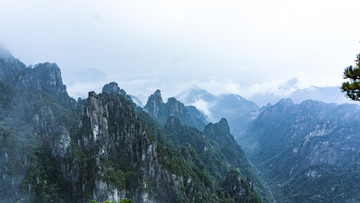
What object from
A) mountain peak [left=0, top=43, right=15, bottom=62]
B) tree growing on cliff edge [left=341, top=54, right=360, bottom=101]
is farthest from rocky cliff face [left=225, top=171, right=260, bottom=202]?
mountain peak [left=0, top=43, right=15, bottom=62]

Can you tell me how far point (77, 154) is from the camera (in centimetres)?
8056

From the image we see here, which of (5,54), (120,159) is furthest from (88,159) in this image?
(5,54)

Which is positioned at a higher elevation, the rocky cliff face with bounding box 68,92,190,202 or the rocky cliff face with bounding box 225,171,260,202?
the rocky cliff face with bounding box 68,92,190,202

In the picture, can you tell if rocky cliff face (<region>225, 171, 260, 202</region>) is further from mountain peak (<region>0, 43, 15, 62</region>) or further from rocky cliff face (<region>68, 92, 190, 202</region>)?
mountain peak (<region>0, 43, 15, 62</region>)

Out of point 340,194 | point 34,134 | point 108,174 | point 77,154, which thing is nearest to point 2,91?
point 34,134

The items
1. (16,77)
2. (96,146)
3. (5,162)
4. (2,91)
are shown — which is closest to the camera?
(5,162)

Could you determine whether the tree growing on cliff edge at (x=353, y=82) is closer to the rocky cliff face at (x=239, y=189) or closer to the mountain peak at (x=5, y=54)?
the rocky cliff face at (x=239, y=189)

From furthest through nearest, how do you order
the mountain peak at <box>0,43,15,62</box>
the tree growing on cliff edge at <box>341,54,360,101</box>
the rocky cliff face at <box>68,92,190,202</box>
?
the mountain peak at <box>0,43,15,62</box> → the rocky cliff face at <box>68,92,190,202</box> → the tree growing on cliff edge at <box>341,54,360,101</box>

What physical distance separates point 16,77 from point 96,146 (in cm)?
11542

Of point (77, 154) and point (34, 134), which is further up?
point (34, 134)

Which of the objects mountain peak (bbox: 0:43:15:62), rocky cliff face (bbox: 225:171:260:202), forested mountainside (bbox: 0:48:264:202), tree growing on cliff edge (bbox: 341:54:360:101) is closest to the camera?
tree growing on cliff edge (bbox: 341:54:360:101)

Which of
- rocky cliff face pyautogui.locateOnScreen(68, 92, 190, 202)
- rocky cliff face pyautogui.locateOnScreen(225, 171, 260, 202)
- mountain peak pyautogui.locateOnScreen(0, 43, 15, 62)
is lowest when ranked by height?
rocky cliff face pyautogui.locateOnScreen(225, 171, 260, 202)

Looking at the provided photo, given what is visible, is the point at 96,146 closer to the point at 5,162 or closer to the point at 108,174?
the point at 108,174

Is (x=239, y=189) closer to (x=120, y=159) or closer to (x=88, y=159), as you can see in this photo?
(x=120, y=159)
